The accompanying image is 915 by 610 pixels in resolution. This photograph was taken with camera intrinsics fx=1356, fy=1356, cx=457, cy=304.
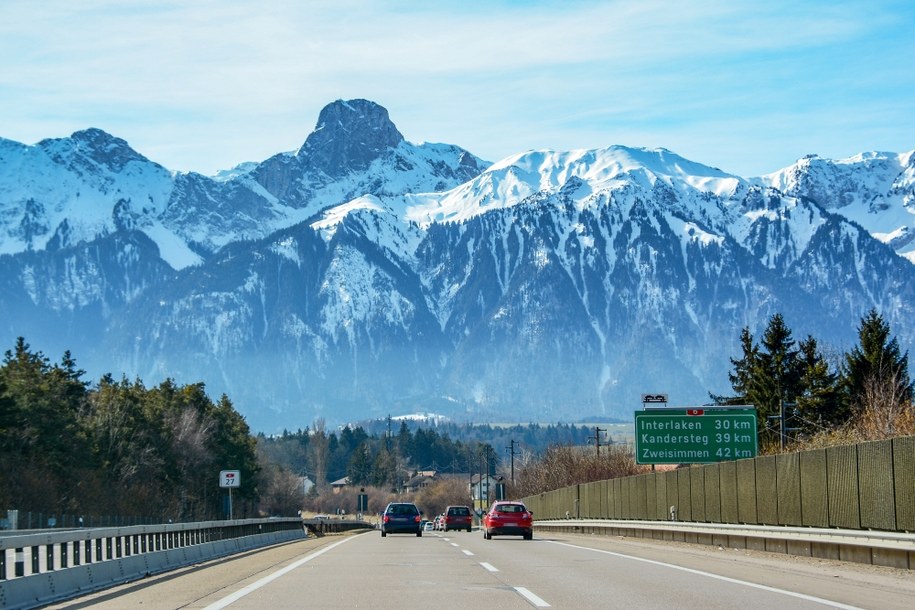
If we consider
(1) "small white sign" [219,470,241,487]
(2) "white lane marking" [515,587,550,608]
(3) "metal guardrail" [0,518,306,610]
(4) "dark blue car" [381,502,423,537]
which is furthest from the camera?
(1) "small white sign" [219,470,241,487]

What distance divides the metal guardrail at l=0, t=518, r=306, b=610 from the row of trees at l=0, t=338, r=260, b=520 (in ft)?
114

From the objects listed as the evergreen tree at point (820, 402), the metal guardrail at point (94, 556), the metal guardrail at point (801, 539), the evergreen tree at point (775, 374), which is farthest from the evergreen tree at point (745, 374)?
the metal guardrail at point (94, 556)

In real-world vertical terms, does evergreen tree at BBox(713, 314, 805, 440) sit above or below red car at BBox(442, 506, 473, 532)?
above

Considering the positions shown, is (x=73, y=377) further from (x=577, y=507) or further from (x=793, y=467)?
(x=793, y=467)

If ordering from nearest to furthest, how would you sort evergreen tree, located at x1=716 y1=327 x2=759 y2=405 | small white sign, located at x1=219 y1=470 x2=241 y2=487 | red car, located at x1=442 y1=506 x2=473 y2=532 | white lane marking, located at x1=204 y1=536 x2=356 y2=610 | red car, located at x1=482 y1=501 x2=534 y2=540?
white lane marking, located at x1=204 y1=536 x2=356 y2=610, red car, located at x1=482 y1=501 x2=534 y2=540, small white sign, located at x1=219 y1=470 x2=241 y2=487, red car, located at x1=442 y1=506 x2=473 y2=532, evergreen tree, located at x1=716 y1=327 x2=759 y2=405

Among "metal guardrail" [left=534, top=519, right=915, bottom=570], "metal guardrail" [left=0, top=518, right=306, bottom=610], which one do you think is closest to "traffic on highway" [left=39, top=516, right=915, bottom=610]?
"metal guardrail" [left=534, top=519, right=915, bottom=570]

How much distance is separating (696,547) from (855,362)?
140ft

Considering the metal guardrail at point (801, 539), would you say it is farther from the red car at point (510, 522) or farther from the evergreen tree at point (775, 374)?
the evergreen tree at point (775, 374)

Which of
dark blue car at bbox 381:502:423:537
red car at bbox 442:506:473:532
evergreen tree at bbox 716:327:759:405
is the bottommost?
red car at bbox 442:506:473:532

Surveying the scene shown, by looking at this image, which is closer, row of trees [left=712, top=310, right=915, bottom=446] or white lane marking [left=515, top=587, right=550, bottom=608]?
white lane marking [left=515, top=587, right=550, bottom=608]

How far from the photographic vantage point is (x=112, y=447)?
92.8 metres

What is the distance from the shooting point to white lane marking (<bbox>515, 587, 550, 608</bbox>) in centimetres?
1792

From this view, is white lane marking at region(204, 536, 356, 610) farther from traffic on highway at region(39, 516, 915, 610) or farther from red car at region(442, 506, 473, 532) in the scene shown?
red car at region(442, 506, 473, 532)

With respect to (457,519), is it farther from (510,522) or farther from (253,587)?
(253,587)
